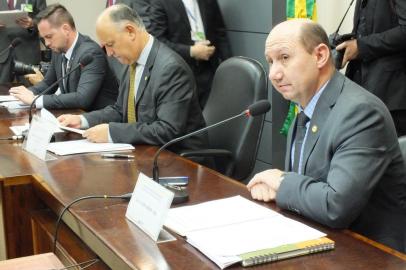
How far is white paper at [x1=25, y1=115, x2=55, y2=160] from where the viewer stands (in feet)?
8.07

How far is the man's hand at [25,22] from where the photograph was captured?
18.1 ft

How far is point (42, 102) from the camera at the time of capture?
3580 millimetres

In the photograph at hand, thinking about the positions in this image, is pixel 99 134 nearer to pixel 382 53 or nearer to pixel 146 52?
pixel 146 52

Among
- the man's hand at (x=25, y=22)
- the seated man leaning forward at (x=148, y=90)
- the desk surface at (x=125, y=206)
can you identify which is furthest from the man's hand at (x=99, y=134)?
the man's hand at (x=25, y=22)

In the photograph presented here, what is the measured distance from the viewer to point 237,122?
2807 mm

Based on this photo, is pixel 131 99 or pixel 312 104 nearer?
pixel 312 104

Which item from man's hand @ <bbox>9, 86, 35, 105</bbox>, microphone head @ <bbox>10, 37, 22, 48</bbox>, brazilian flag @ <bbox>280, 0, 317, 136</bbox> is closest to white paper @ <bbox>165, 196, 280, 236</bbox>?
man's hand @ <bbox>9, 86, 35, 105</bbox>

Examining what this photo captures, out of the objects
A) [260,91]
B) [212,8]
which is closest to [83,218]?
[260,91]

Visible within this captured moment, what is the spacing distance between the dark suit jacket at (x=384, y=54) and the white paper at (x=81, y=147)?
117 cm

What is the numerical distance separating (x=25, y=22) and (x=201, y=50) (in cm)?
244

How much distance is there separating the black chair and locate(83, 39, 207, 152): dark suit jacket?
107 millimetres

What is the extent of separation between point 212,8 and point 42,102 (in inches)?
51.5

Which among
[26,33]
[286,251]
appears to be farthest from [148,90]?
[26,33]

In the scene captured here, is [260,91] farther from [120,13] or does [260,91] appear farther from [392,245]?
[392,245]
